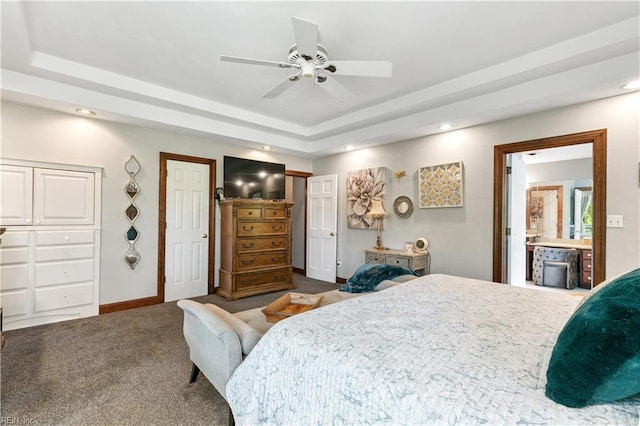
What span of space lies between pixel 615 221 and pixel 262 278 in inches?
169

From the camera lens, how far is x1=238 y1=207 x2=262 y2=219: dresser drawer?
4.56m

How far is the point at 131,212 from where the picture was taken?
13.0ft

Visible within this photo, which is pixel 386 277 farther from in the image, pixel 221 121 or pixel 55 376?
pixel 221 121

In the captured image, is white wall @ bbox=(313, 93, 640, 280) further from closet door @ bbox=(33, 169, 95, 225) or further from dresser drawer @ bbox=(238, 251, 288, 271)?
closet door @ bbox=(33, 169, 95, 225)

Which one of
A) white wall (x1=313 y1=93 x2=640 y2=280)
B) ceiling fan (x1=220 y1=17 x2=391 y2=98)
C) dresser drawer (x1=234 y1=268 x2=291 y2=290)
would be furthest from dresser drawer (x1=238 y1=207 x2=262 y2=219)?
ceiling fan (x1=220 y1=17 x2=391 y2=98)

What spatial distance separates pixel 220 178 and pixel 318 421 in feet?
13.9

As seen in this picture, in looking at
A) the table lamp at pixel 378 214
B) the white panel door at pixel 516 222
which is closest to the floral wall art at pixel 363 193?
the table lamp at pixel 378 214

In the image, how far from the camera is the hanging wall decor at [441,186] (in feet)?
13.2

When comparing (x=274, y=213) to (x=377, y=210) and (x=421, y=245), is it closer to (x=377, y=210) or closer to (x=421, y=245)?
(x=377, y=210)

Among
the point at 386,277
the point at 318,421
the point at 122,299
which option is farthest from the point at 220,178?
the point at 318,421

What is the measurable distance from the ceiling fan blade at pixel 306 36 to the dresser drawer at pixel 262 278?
3.27 m

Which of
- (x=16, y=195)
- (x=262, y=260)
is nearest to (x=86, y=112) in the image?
(x=16, y=195)

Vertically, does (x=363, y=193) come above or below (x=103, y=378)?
above

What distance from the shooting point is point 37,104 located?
328cm
